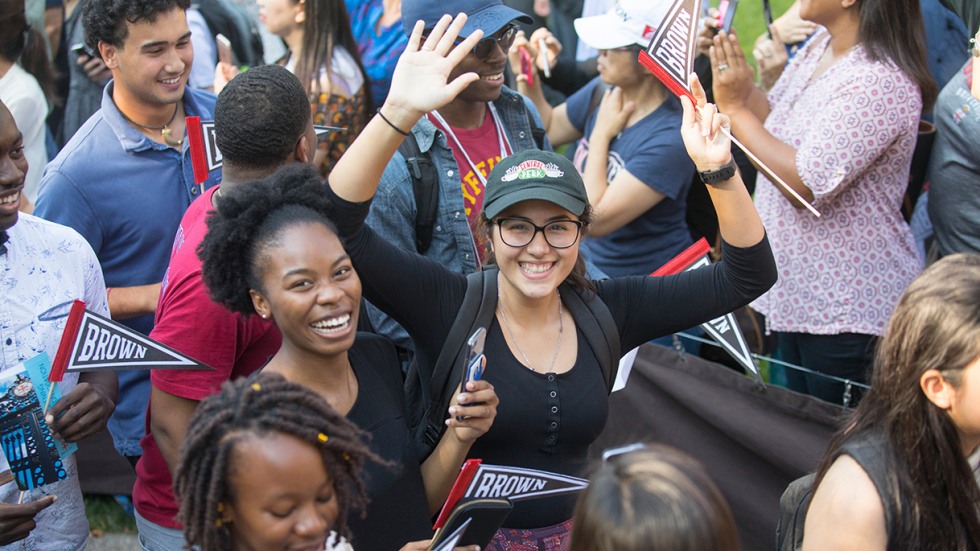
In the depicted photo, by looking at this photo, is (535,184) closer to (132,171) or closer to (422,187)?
(422,187)

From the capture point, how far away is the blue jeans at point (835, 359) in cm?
410

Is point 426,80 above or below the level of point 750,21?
above

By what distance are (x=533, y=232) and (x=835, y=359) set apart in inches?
76.2

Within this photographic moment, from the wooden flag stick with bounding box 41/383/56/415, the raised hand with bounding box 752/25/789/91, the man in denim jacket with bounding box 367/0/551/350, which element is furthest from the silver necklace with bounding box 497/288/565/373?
the raised hand with bounding box 752/25/789/91

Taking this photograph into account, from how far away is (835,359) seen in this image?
4.17m

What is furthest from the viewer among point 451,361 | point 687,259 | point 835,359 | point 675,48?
point 835,359

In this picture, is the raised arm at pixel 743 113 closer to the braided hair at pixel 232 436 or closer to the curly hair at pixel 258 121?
the curly hair at pixel 258 121

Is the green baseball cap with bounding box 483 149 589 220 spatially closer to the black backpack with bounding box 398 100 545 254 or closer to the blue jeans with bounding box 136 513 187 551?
the black backpack with bounding box 398 100 545 254

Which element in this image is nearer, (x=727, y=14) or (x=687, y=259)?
(x=687, y=259)

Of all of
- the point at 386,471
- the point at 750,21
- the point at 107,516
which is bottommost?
the point at 107,516

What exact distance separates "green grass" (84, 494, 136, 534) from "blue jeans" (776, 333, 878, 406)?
3321 mm

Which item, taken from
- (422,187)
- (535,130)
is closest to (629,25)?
(535,130)

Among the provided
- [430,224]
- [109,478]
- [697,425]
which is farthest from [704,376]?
[109,478]

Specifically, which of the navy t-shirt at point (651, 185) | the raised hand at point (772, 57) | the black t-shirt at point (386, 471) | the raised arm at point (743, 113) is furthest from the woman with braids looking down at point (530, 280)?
the raised hand at point (772, 57)
